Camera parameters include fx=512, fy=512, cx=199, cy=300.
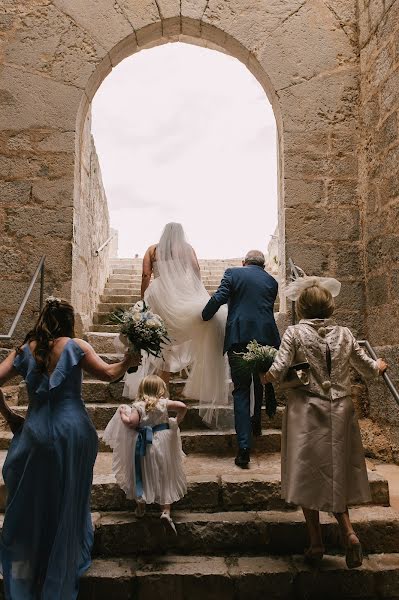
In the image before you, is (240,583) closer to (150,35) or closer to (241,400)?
(241,400)

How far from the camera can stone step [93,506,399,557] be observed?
279 cm

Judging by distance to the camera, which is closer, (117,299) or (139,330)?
(139,330)

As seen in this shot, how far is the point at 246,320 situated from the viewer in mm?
3766

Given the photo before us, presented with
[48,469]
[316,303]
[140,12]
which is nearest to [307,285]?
[316,303]

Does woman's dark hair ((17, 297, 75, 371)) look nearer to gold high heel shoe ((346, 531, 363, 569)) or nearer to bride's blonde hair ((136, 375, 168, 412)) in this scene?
bride's blonde hair ((136, 375, 168, 412))

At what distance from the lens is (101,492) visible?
3035 mm

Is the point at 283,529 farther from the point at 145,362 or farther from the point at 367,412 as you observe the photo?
the point at 367,412

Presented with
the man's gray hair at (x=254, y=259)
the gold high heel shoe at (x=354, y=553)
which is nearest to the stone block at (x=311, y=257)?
the man's gray hair at (x=254, y=259)

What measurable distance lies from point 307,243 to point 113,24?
3005mm

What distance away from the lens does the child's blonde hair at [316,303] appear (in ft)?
8.84

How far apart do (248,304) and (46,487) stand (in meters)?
1.97

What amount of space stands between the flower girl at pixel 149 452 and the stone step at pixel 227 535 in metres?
0.11

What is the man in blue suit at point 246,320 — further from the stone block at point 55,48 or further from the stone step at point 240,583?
the stone block at point 55,48

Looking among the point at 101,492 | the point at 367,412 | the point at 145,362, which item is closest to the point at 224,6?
the point at 145,362
